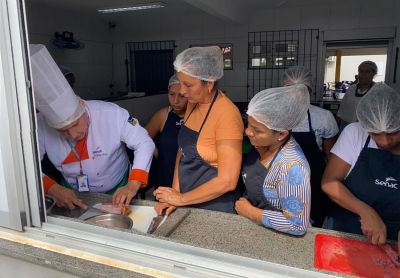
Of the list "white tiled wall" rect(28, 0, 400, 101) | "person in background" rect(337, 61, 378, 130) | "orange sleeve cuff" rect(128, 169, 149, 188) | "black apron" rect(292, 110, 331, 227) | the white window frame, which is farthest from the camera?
"white tiled wall" rect(28, 0, 400, 101)

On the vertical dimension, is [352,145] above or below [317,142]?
above

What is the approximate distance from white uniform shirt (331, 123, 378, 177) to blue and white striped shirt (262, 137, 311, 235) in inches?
7.9

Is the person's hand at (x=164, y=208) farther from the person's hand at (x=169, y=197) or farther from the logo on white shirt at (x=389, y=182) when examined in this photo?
Answer: the logo on white shirt at (x=389, y=182)

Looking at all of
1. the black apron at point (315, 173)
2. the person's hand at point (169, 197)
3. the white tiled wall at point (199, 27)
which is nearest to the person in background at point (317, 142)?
the black apron at point (315, 173)

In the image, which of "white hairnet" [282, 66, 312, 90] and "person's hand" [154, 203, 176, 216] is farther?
"white hairnet" [282, 66, 312, 90]

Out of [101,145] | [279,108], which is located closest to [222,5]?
[101,145]

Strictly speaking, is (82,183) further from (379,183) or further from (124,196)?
(379,183)

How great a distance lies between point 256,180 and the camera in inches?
41.5

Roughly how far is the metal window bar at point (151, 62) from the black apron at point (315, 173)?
323cm

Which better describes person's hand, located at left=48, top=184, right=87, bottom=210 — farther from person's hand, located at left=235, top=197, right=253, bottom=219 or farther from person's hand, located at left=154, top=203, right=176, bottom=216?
person's hand, located at left=235, top=197, right=253, bottom=219

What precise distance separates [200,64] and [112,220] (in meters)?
0.63

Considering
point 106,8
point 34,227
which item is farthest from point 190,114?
point 106,8

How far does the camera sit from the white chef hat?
1.04 meters

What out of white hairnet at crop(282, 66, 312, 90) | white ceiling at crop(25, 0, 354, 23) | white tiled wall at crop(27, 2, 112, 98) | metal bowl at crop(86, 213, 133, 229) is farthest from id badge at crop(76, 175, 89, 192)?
white tiled wall at crop(27, 2, 112, 98)
